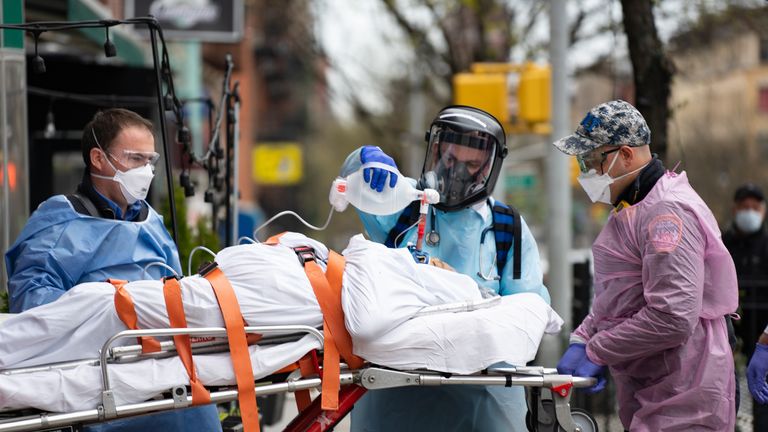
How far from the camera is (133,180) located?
4.55 m

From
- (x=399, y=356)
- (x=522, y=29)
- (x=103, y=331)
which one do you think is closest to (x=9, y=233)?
(x=103, y=331)

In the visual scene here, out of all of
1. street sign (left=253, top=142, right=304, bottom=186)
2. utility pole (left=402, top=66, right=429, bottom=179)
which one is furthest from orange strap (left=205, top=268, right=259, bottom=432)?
street sign (left=253, top=142, right=304, bottom=186)

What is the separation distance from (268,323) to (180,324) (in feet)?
1.03

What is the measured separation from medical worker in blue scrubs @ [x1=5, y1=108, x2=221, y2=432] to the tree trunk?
3790mm

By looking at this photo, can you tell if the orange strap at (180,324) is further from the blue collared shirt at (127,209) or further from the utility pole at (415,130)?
the utility pole at (415,130)

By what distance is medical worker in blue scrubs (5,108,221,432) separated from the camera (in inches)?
169

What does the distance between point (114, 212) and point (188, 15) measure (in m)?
8.88

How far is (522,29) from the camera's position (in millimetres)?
17203

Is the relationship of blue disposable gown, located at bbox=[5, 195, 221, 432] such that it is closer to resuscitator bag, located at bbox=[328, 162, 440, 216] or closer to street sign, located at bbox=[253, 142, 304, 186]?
resuscitator bag, located at bbox=[328, 162, 440, 216]

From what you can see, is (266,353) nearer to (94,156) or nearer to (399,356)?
(399,356)

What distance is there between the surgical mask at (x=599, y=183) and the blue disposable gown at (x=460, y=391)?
0.43 meters

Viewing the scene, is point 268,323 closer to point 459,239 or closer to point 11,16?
point 459,239

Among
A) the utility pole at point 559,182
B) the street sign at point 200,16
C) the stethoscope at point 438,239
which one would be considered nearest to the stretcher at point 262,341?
the stethoscope at point 438,239

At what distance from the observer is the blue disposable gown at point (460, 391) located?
455 centimetres
